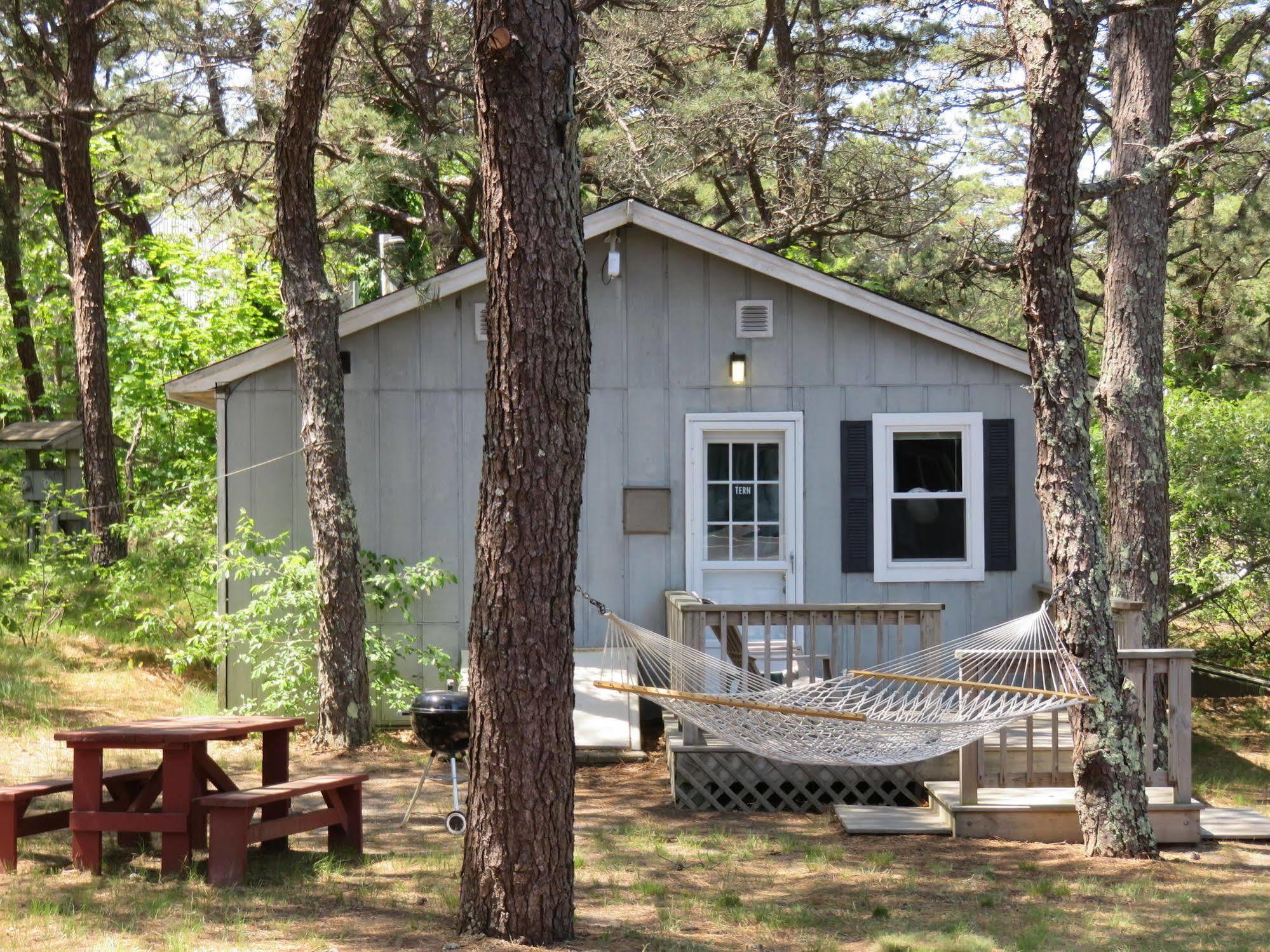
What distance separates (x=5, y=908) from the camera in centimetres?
467

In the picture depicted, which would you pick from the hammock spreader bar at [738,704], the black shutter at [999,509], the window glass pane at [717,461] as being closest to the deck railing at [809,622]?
the hammock spreader bar at [738,704]

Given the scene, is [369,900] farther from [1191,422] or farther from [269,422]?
[1191,422]

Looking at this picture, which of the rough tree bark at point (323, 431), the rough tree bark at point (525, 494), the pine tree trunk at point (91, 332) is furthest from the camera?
the pine tree trunk at point (91, 332)

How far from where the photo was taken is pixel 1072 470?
5.78 m

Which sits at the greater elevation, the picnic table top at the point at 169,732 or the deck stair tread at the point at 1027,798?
the picnic table top at the point at 169,732

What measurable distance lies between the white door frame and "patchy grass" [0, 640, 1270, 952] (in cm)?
233

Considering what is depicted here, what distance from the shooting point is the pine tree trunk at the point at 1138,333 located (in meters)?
8.28

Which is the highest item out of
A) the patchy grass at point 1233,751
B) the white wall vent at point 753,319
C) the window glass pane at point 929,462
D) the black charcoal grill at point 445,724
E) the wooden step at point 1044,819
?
the white wall vent at point 753,319

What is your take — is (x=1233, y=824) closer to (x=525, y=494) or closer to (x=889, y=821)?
(x=889, y=821)

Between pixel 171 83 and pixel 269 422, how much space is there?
4556mm

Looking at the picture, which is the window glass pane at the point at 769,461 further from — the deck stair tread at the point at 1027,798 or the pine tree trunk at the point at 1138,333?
the deck stair tread at the point at 1027,798

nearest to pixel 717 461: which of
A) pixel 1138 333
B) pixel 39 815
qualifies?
pixel 1138 333

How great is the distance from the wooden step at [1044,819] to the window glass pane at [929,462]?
3.16 meters

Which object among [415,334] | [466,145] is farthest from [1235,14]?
[415,334]
